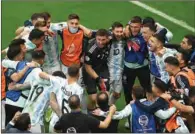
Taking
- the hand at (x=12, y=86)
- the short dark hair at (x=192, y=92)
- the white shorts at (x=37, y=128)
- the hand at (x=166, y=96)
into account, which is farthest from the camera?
the hand at (x=12, y=86)

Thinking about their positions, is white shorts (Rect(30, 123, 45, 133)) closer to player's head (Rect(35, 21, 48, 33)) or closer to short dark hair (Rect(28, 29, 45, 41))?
short dark hair (Rect(28, 29, 45, 41))

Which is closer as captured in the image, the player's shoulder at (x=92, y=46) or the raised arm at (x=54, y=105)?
the raised arm at (x=54, y=105)

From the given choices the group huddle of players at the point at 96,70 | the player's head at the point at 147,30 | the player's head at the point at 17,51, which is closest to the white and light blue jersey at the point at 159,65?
the group huddle of players at the point at 96,70

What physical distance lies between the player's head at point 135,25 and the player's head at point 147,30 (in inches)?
3.4

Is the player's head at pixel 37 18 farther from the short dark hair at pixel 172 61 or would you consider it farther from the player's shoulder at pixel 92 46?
the short dark hair at pixel 172 61

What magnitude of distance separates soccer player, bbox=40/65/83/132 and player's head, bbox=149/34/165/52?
177cm

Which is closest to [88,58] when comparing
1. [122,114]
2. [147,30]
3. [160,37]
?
[147,30]

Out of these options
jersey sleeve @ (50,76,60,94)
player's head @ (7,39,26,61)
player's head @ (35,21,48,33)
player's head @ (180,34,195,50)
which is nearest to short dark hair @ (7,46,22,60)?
player's head @ (7,39,26,61)

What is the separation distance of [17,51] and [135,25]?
2.04m

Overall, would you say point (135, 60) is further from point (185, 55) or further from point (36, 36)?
point (36, 36)

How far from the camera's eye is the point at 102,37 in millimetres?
9258

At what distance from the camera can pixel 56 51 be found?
393 inches

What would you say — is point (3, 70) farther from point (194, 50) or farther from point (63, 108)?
point (194, 50)

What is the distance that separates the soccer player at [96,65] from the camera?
9.41 meters
